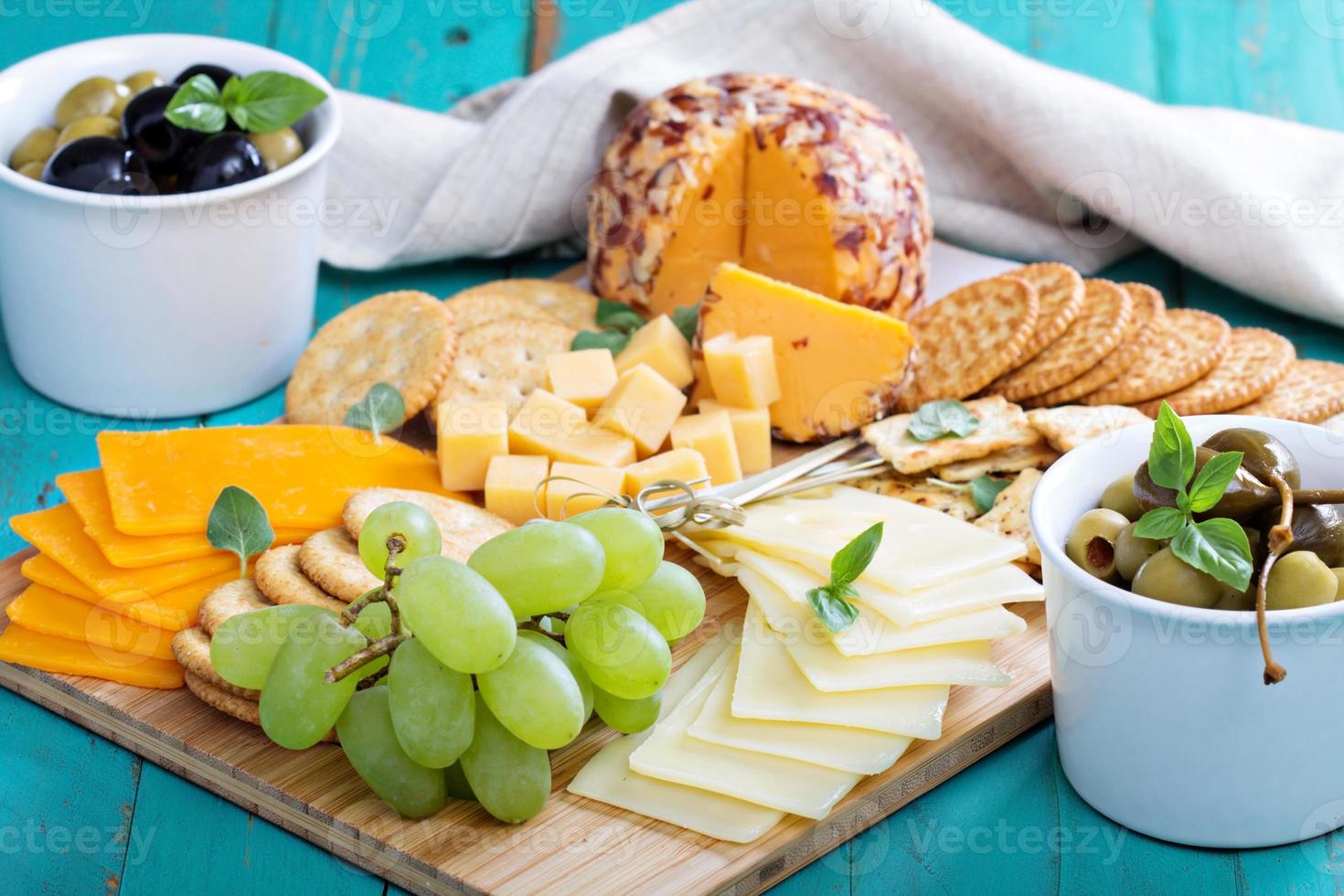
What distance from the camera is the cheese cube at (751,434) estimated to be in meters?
1.88

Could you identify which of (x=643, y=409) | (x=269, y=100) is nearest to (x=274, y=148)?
(x=269, y=100)

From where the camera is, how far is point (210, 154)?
75.2 inches

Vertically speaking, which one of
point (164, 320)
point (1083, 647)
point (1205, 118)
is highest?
point (1205, 118)

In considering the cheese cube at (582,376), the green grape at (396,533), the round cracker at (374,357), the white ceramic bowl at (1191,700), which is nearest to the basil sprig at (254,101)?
the round cracker at (374,357)

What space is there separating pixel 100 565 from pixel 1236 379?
139 cm

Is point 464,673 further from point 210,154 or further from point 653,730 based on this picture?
point 210,154

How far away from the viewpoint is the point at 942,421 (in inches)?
70.7

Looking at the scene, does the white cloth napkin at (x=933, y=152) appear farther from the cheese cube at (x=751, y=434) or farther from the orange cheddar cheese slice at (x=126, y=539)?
the orange cheddar cheese slice at (x=126, y=539)

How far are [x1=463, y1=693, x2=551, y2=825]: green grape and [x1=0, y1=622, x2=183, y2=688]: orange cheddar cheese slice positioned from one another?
0.40 m

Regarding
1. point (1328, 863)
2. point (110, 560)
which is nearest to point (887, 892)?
point (1328, 863)

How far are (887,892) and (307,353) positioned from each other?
45.2 inches

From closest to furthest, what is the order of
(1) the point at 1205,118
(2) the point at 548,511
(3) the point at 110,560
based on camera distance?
1. (3) the point at 110,560
2. (2) the point at 548,511
3. (1) the point at 1205,118

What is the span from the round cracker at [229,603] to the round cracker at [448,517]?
4.8 inches

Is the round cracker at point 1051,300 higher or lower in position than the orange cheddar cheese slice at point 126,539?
higher
